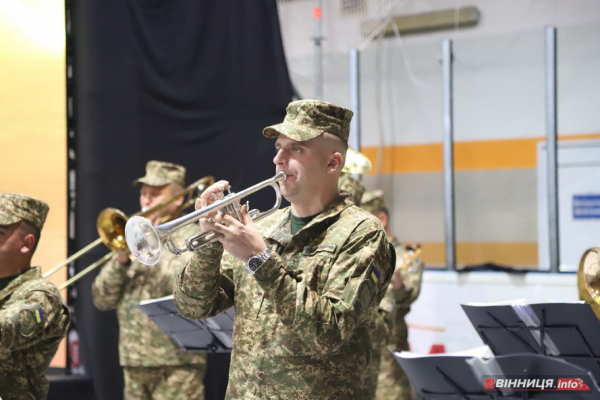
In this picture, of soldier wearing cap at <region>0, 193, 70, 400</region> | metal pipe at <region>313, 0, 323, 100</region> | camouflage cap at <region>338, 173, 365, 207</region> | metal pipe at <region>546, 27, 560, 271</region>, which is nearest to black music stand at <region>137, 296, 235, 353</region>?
soldier wearing cap at <region>0, 193, 70, 400</region>

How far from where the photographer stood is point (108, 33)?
6379 mm

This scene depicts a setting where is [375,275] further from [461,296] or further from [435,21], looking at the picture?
[435,21]

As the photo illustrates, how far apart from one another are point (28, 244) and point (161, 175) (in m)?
2.12

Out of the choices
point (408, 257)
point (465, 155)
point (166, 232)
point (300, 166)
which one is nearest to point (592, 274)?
point (300, 166)

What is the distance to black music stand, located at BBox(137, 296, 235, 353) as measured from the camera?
425 cm

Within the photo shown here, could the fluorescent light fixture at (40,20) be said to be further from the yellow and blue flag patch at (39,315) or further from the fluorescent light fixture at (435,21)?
the fluorescent light fixture at (435,21)

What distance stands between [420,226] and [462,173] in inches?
33.2

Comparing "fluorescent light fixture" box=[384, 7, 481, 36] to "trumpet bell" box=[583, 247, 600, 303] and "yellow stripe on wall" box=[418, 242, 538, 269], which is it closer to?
"yellow stripe on wall" box=[418, 242, 538, 269]

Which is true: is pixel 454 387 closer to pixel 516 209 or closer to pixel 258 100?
pixel 258 100

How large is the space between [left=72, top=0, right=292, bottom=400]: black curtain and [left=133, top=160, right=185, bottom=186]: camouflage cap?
18.8 inches

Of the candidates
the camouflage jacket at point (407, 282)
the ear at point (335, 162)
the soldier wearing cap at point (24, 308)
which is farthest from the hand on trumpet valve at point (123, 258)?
the ear at point (335, 162)

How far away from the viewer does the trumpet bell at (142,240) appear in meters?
2.79

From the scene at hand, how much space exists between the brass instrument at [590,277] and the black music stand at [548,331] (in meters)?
0.26

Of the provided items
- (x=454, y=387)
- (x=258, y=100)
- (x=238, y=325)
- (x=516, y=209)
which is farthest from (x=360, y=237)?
(x=516, y=209)
